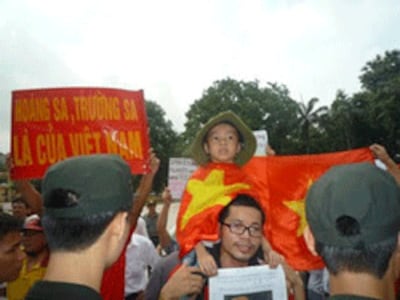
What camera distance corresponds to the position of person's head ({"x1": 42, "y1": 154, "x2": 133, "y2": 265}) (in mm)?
1534

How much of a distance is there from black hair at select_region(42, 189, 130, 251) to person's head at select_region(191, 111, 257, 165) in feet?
6.12

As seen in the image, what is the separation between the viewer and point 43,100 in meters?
4.10

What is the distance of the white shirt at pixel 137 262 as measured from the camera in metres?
4.94

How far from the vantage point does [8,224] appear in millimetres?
3328

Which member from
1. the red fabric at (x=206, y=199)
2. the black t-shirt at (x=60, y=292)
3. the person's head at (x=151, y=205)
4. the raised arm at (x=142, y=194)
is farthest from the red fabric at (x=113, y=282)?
the person's head at (x=151, y=205)

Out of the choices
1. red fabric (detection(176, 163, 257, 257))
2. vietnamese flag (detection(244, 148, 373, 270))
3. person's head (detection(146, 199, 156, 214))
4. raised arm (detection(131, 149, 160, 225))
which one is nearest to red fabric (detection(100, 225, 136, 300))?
raised arm (detection(131, 149, 160, 225))

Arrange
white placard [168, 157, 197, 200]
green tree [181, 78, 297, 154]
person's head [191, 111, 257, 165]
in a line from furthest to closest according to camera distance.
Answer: green tree [181, 78, 297, 154] < white placard [168, 157, 197, 200] < person's head [191, 111, 257, 165]

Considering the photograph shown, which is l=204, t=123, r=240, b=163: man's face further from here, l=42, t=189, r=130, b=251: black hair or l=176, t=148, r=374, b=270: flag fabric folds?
l=42, t=189, r=130, b=251: black hair

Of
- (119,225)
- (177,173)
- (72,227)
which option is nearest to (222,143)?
(119,225)

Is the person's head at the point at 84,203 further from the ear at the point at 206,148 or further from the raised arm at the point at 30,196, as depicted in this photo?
the raised arm at the point at 30,196

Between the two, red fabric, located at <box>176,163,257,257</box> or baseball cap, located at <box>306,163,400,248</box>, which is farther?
red fabric, located at <box>176,163,257,257</box>

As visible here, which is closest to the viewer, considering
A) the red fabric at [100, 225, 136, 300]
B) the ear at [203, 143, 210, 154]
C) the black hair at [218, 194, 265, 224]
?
the black hair at [218, 194, 265, 224]

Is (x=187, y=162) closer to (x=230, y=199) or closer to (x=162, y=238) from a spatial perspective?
(x=162, y=238)

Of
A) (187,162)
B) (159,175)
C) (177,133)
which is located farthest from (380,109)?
(187,162)
